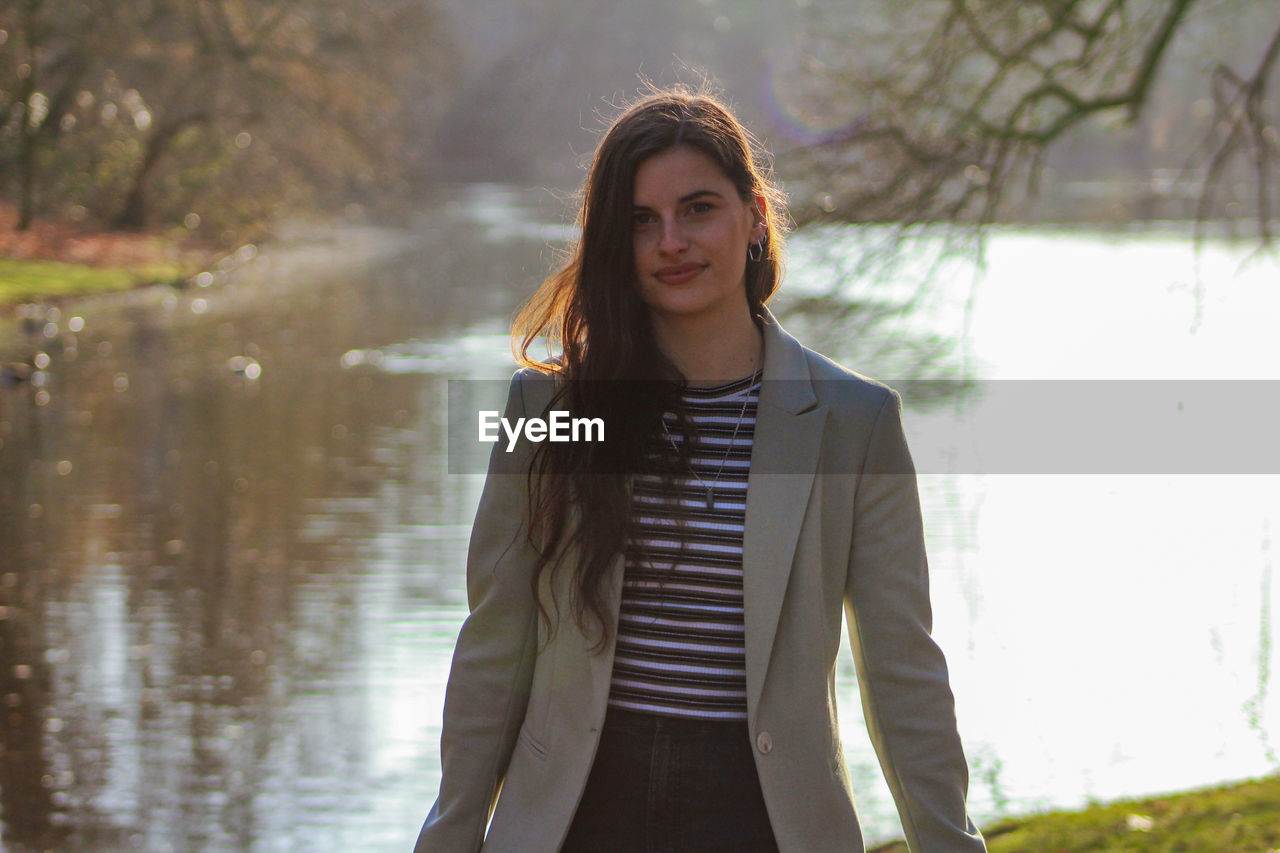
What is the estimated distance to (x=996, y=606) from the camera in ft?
31.1

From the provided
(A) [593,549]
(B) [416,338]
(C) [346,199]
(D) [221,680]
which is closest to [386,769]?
(D) [221,680]

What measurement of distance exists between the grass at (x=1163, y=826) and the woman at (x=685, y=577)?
11.3 ft

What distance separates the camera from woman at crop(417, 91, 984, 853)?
2090 millimetres

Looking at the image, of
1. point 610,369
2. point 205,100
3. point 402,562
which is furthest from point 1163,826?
point 205,100

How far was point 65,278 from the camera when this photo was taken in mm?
26531

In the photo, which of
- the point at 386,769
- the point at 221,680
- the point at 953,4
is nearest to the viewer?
the point at 386,769

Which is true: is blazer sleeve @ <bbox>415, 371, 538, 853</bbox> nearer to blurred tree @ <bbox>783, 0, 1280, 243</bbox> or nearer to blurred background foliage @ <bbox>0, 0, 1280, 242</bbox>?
blurred background foliage @ <bbox>0, 0, 1280, 242</bbox>

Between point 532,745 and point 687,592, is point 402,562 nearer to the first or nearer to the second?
point 532,745

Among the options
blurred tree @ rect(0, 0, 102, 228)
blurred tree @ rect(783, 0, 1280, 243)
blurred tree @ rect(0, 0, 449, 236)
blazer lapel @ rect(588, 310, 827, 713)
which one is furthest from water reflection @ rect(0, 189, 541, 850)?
blurred tree @ rect(0, 0, 102, 228)

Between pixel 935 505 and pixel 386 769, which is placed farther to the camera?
pixel 935 505

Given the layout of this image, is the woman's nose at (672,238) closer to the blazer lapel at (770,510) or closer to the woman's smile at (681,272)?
the woman's smile at (681,272)

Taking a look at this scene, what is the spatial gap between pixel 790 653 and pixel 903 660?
16 centimetres

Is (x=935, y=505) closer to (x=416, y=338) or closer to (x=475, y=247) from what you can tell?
(x=416, y=338)

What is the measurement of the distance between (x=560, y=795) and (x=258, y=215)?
1351 inches
